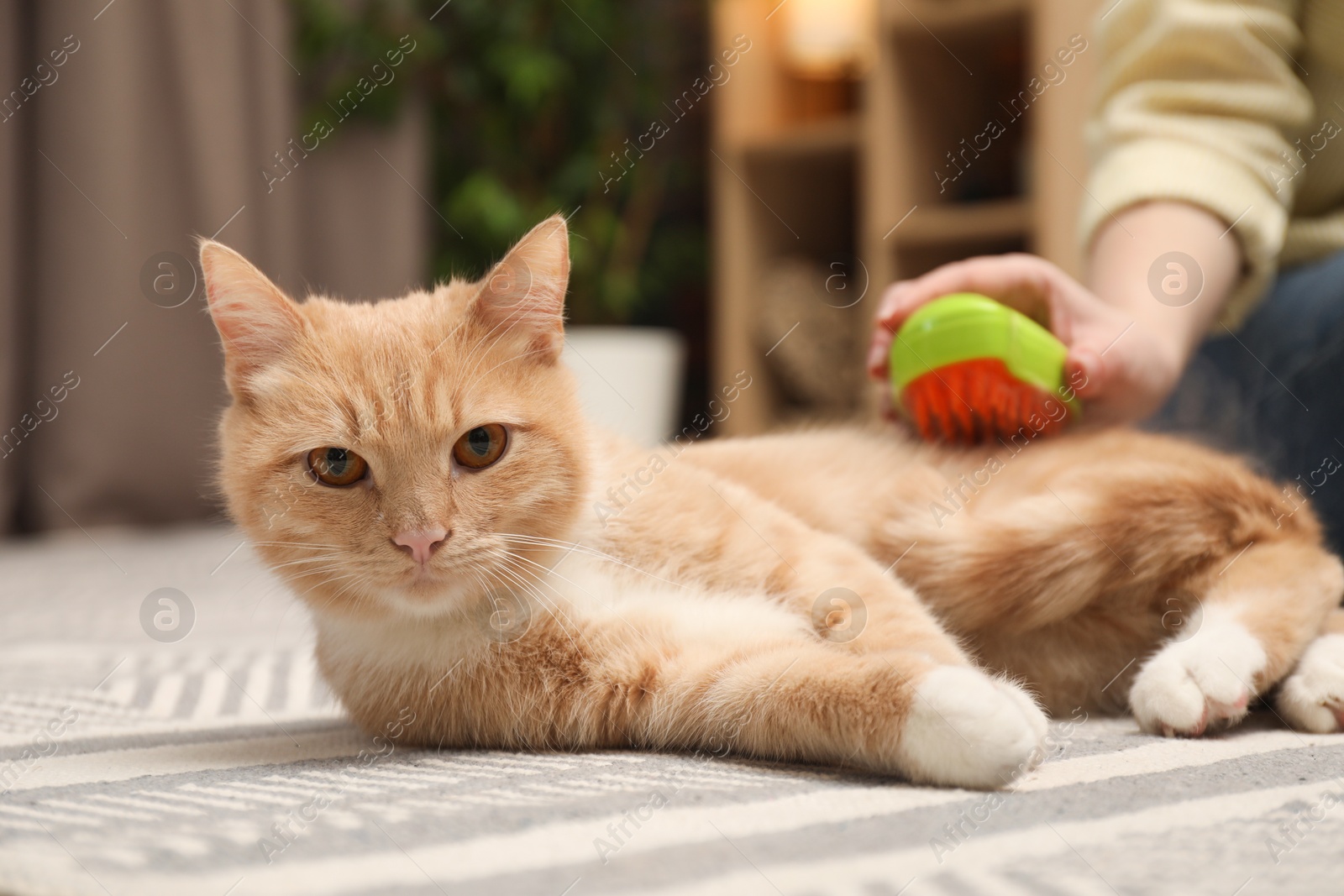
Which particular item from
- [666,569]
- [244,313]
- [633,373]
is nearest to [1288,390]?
[666,569]

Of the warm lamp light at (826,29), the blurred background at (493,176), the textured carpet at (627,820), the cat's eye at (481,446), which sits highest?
the warm lamp light at (826,29)

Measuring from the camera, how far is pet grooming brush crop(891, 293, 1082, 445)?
1249mm

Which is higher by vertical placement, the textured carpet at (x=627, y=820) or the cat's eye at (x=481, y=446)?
the cat's eye at (x=481, y=446)

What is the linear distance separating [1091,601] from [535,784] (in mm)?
680

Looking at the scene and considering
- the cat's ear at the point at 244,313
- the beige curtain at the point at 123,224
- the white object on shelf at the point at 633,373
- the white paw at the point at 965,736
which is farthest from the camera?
the white object on shelf at the point at 633,373

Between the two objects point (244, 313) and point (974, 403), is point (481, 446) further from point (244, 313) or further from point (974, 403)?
point (974, 403)

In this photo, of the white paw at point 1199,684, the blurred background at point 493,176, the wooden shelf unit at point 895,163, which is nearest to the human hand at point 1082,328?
the white paw at point 1199,684

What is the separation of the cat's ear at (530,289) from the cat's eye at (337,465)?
0.67 feet

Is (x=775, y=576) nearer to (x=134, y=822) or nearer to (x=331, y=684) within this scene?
(x=331, y=684)

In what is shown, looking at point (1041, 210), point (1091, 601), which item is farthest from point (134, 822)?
point (1041, 210)

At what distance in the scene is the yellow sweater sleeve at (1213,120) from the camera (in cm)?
157

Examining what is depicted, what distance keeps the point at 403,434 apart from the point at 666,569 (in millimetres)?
323

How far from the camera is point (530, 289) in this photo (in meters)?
1.14

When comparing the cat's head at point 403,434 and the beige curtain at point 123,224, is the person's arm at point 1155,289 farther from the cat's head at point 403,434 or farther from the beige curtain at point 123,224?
the beige curtain at point 123,224
